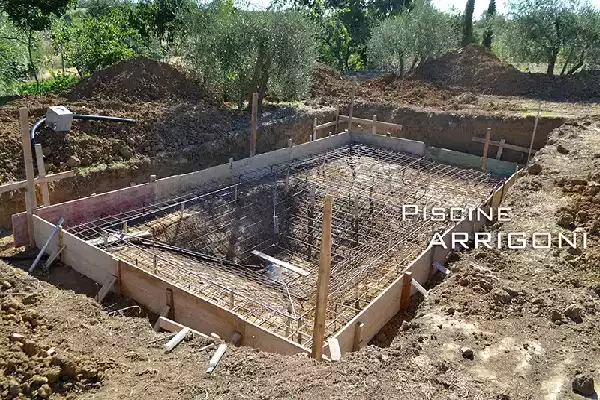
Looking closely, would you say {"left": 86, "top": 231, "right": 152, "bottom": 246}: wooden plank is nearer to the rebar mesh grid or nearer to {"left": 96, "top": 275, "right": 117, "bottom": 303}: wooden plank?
the rebar mesh grid

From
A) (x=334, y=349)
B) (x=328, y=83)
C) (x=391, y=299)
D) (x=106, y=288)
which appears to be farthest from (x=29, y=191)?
(x=328, y=83)

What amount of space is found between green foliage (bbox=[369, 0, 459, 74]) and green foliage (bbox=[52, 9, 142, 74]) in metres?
11.1

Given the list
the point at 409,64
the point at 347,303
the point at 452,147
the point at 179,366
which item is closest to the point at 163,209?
the point at 347,303

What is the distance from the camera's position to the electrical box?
11.1 m

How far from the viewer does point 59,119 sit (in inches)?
440

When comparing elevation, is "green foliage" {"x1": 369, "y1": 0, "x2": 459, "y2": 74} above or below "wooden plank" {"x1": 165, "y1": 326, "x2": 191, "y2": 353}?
above

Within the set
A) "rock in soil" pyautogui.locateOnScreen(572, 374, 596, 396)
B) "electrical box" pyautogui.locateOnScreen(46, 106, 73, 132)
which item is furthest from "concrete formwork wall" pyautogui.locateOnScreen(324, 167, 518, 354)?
"electrical box" pyautogui.locateOnScreen(46, 106, 73, 132)

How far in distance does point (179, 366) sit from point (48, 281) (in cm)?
411

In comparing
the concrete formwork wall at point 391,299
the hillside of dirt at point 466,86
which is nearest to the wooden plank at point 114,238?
the concrete formwork wall at point 391,299

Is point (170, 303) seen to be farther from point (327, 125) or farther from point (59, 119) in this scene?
point (327, 125)

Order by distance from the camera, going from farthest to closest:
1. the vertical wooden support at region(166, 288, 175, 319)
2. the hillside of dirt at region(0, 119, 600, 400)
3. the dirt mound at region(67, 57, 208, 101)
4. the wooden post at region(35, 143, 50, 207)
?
1. the dirt mound at region(67, 57, 208, 101)
2. the wooden post at region(35, 143, 50, 207)
3. the vertical wooden support at region(166, 288, 175, 319)
4. the hillside of dirt at region(0, 119, 600, 400)

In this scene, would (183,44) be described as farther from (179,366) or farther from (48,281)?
(179,366)

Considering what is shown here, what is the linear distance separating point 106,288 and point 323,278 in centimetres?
441

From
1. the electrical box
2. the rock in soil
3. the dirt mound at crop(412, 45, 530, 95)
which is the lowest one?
the rock in soil
